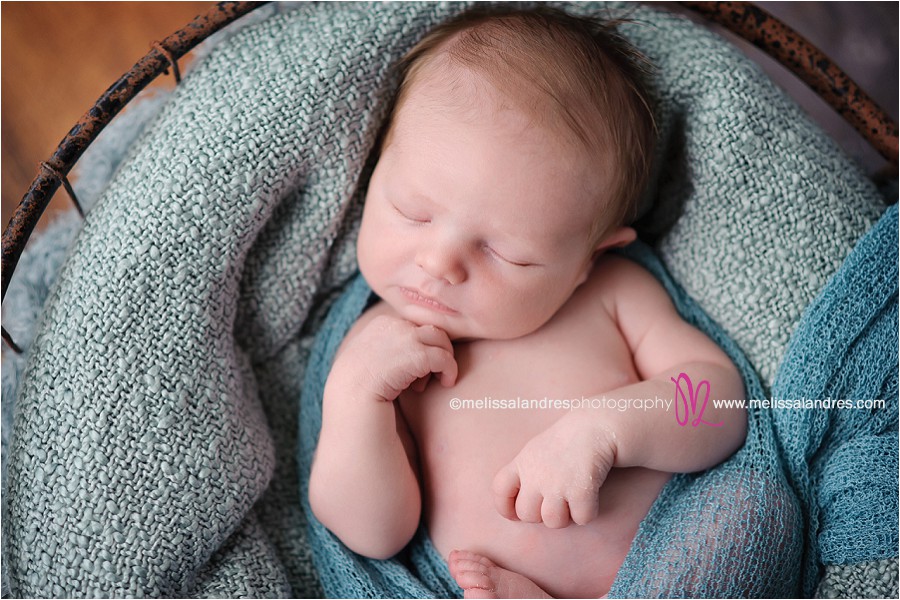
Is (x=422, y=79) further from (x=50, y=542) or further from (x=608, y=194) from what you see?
(x=50, y=542)

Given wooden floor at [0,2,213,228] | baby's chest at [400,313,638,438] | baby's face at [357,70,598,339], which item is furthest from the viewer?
wooden floor at [0,2,213,228]

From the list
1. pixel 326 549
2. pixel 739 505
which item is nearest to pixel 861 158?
pixel 739 505

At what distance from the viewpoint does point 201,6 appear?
180 centimetres

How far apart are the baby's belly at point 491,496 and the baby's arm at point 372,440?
47 mm

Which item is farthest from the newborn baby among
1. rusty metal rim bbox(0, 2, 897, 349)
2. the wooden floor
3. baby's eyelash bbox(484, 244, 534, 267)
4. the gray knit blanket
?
the wooden floor

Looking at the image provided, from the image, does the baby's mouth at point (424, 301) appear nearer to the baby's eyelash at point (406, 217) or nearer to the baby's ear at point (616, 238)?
the baby's eyelash at point (406, 217)

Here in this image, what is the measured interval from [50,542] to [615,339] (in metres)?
0.83

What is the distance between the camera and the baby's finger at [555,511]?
3.27ft

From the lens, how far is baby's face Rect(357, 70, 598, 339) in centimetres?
99

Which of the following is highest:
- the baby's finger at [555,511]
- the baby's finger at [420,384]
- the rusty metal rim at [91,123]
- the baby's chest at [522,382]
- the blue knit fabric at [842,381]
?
the rusty metal rim at [91,123]

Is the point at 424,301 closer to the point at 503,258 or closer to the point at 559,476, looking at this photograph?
the point at 503,258

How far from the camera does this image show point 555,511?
1.00 metres

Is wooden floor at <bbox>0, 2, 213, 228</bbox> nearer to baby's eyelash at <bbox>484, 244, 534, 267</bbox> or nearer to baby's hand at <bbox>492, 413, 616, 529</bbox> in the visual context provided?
baby's eyelash at <bbox>484, 244, 534, 267</bbox>

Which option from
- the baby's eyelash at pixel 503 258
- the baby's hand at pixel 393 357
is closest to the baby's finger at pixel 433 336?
the baby's hand at pixel 393 357
